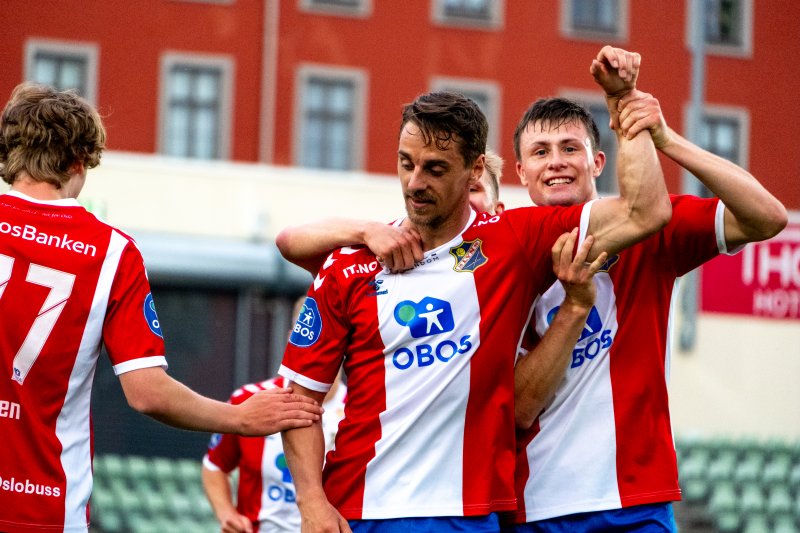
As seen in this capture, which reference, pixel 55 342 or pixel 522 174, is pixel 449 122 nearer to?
pixel 522 174

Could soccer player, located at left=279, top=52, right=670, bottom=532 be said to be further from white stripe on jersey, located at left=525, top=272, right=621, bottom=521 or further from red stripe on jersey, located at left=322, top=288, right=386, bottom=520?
white stripe on jersey, located at left=525, top=272, right=621, bottom=521

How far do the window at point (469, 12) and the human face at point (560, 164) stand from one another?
1972 cm

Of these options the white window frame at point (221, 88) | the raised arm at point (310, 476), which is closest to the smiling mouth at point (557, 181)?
the raised arm at point (310, 476)

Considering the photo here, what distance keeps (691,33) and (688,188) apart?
20.5 feet

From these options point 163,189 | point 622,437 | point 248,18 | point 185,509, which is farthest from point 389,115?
point 622,437

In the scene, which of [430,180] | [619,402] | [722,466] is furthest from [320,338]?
[722,466]

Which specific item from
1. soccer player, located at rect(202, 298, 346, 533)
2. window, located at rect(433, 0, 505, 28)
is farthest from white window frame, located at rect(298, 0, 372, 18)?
soccer player, located at rect(202, 298, 346, 533)

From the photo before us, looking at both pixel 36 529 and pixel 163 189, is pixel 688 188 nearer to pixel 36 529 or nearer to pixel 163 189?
pixel 163 189

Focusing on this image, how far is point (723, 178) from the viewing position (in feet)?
12.5

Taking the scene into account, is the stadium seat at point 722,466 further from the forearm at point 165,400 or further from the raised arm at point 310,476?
the forearm at point 165,400

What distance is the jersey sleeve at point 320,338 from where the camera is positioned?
3.95 meters

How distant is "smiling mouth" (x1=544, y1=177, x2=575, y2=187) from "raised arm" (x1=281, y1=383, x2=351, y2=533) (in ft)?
3.69

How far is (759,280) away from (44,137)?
1905cm

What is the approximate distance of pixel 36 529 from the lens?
3.71m
